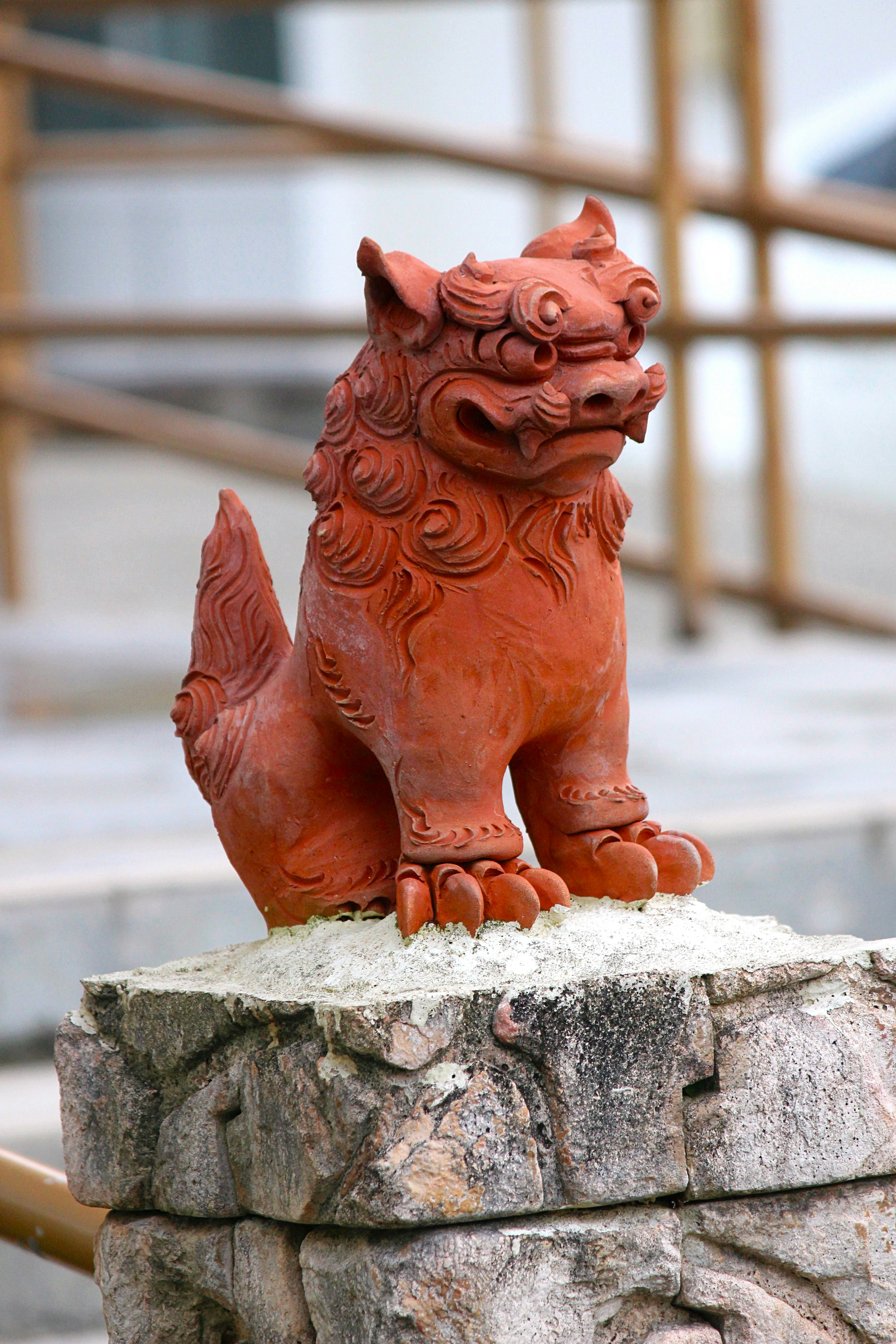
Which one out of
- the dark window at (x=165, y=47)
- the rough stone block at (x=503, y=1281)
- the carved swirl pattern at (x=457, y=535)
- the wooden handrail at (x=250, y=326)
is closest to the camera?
the rough stone block at (x=503, y=1281)

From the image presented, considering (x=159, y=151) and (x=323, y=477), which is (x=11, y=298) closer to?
(x=159, y=151)

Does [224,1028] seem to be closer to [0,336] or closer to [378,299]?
[378,299]

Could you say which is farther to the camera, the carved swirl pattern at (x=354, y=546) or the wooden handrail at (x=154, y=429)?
the wooden handrail at (x=154, y=429)

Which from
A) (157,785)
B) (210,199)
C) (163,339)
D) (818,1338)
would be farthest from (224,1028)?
(210,199)

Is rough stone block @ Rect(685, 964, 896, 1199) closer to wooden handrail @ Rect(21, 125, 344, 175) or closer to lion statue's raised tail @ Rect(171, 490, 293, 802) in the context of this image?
lion statue's raised tail @ Rect(171, 490, 293, 802)

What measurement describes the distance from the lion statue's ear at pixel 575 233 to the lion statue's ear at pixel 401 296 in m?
0.11

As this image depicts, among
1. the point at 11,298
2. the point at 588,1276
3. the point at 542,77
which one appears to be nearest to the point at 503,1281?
the point at 588,1276

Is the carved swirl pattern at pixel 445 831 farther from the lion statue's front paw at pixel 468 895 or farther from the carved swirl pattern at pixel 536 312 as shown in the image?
the carved swirl pattern at pixel 536 312

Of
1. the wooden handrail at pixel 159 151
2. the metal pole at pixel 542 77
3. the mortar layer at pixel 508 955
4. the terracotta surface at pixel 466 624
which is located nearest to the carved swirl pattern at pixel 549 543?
the terracotta surface at pixel 466 624

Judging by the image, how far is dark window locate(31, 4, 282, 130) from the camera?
7.75 meters

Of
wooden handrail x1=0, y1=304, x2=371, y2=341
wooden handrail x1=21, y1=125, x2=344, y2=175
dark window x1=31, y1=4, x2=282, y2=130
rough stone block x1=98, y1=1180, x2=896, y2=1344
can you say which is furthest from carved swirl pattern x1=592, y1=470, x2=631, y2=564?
dark window x1=31, y1=4, x2=282, y2=130

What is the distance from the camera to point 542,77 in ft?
20.7

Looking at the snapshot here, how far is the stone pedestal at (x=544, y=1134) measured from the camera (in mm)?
1062

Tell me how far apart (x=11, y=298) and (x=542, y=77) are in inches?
97.7
